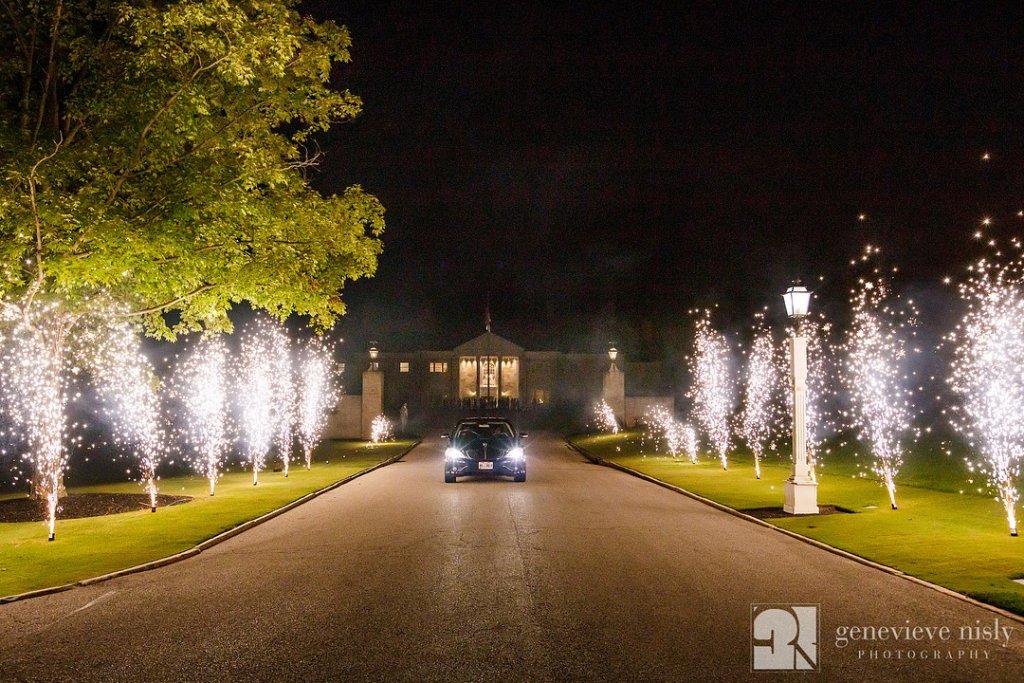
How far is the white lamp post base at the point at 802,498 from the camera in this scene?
14.9m

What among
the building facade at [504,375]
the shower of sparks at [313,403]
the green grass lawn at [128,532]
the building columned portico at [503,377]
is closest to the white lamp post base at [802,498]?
the green grass lawn at [128,532]

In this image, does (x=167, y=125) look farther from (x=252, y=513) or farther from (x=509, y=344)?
(x=509, y=344)

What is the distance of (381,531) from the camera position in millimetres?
12812

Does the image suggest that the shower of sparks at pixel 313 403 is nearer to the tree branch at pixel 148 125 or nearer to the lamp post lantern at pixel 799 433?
the tree branch at pixel 148 125

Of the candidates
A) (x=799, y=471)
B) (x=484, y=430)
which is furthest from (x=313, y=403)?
(x=799, y=471)

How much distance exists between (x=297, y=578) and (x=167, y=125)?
9.41m

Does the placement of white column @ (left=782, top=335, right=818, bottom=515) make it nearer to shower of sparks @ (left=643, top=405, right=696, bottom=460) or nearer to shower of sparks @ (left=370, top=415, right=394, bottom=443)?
shower of sparks @ (left=643, top=405, right=696, bottom=460)

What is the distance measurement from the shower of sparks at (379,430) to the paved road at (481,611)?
27073mm

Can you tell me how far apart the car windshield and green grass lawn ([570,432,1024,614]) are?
4923 millimetres

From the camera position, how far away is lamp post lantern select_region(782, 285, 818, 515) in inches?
587

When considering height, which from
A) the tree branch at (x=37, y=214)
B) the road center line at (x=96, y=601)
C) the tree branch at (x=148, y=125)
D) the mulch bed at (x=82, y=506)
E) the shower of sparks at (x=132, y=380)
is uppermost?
the tree branch at (x=148, y=125)

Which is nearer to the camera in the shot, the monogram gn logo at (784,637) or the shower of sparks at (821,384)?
the monogram gn logo at (784,637)

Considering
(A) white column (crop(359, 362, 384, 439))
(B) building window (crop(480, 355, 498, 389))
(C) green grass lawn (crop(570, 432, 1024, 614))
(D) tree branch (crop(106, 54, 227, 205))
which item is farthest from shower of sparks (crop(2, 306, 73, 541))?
(B) building window (crop(480, 355, 498, 389))

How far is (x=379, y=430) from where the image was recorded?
40.9 meters
